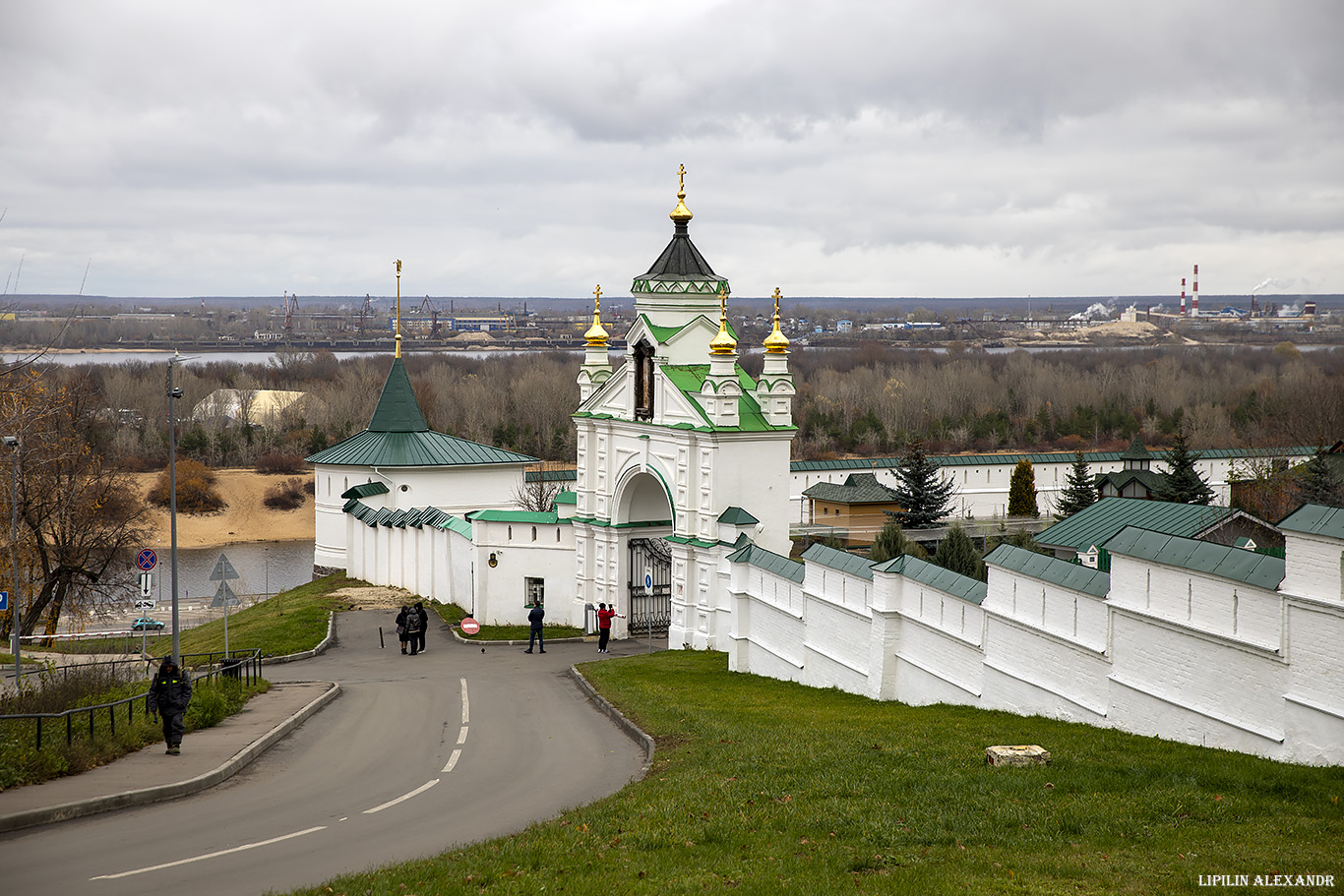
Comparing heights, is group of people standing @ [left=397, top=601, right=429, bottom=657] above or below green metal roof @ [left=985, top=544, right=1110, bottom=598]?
below

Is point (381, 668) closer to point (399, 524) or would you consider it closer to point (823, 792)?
point (399, 524)

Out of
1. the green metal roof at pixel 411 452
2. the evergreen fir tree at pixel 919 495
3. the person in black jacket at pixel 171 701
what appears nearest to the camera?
the person in black jacket at pixel 171 701

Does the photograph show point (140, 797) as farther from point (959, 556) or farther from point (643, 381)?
point (959, 556)

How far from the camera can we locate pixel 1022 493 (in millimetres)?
45000

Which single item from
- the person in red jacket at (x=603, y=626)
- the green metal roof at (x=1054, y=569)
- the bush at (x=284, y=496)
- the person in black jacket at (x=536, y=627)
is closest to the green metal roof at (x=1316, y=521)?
the green metal roof at (x=1054, y=569)

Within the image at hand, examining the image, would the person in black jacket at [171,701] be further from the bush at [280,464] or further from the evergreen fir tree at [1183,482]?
the bush at [280,464]

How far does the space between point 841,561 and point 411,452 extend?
23018 mm

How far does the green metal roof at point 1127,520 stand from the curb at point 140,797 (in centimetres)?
1658

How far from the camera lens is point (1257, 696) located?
31.5ft

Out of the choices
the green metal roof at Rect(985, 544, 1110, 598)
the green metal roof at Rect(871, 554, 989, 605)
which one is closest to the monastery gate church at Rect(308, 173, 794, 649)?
the green metal roof at Rect(871, 554, 989, 605)

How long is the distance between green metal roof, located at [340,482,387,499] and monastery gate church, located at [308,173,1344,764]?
262 millimetres

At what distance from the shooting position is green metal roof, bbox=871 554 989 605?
13828 millimetres

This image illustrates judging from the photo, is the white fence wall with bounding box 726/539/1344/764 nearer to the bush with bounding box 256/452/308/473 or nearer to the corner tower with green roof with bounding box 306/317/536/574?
the corner tower with green roof with bounding box 306/317/536/574

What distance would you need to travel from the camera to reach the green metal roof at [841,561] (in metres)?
16.5
